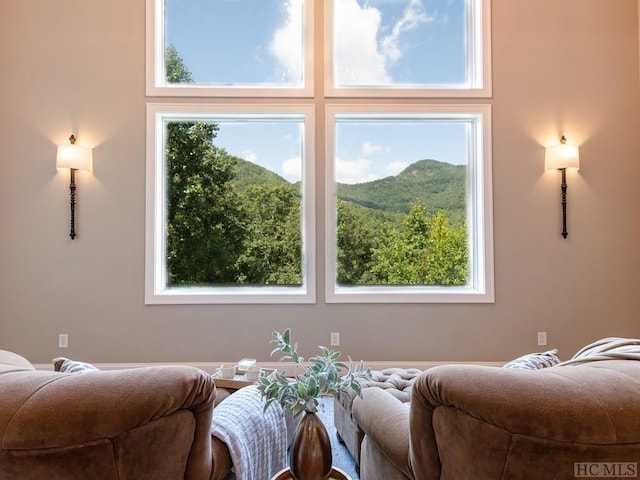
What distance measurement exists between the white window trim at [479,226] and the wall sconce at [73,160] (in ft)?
7.12

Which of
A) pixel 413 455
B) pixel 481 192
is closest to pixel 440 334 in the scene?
pixel 481 192

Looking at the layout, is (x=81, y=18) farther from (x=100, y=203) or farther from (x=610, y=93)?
(x=610, y=93)

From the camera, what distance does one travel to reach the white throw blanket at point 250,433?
1.34 metres

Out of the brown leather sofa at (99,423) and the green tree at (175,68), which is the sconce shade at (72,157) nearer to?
the green tree at (175,68)

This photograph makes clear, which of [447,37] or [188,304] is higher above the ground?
[447,37]

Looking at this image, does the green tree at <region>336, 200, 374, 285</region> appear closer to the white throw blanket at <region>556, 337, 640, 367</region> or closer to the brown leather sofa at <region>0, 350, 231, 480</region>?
the white throw blanket at <region>556, 337, 640, 367</region>

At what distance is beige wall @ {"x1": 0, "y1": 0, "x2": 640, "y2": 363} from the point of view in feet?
11.7

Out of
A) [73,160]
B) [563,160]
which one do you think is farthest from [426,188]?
[73,160]

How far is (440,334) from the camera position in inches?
143

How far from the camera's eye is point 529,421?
931 millimetres

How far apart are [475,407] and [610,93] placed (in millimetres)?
3998

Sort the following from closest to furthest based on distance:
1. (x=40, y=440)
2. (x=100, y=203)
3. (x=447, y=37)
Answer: (x=40, y=440) → (x=100, y=203) → (x=447, y=37)

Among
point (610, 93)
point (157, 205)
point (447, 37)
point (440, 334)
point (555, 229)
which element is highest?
point (447, 37)

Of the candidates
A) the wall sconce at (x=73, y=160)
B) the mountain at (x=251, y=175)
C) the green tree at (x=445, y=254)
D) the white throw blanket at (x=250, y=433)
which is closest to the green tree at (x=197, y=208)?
the mountain at (x=251, y=175)
